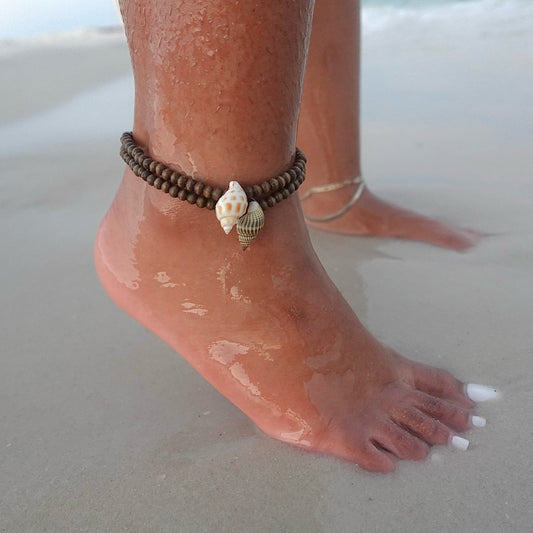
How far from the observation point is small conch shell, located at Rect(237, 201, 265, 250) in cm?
88

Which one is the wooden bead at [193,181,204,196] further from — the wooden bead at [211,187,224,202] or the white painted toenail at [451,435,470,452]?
the white painted toenail at [451,435,470,452]

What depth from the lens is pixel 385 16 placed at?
552 cm

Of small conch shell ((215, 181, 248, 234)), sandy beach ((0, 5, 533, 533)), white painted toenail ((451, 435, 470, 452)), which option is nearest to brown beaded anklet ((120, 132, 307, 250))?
small conch shell ((215, 181, 248, 234))

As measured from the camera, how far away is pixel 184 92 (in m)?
0.87

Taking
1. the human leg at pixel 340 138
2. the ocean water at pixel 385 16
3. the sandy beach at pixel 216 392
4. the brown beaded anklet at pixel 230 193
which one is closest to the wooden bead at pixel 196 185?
the brown beaded anklet at pixel 230 193

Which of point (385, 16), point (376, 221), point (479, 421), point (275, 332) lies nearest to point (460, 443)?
point (479, 421)

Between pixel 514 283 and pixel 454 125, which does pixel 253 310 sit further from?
pixel 454 125

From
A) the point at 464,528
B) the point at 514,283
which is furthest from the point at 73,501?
the point at 514,283

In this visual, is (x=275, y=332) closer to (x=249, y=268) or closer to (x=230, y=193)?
(x=249, y=268)

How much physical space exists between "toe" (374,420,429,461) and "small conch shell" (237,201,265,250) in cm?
38

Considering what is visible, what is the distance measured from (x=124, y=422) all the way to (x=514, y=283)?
2.83ft

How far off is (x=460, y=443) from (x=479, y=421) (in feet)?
0.21

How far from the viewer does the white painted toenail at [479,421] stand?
985 mm

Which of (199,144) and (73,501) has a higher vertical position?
(199,144)
